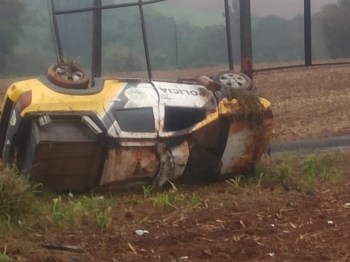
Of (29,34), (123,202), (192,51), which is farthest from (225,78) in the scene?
(29,34)

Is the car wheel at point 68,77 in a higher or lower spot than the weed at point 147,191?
higher

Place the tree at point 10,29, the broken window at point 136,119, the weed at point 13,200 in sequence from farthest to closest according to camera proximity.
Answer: the tree at point 10,29, the broken window at point 136,119, the weed at point 13,200

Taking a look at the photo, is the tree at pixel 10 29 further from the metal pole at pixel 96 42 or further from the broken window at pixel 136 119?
the broken window at pixel 136 119

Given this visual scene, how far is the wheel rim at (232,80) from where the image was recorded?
8.16 m

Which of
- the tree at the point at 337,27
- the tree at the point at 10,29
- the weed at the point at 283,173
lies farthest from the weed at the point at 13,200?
the tree at the point at 10,29

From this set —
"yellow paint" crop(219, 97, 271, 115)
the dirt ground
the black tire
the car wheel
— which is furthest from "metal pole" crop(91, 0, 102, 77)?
the dirt ground

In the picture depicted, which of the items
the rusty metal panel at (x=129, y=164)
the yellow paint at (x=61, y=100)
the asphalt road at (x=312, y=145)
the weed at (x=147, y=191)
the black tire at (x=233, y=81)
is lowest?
the asphalt road at (x=312, y=145)

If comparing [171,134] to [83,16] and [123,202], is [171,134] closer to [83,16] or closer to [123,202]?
[123,202]

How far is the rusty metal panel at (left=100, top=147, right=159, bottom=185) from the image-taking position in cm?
727

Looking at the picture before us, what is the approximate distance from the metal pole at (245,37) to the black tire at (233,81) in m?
4.27

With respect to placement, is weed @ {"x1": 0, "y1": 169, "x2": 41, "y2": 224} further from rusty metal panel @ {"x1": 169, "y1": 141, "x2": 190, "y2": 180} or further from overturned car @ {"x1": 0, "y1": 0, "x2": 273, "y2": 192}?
rusty metal panel @ {"x1": 169, "y1": 141, "x2": 190, "y2": 180}

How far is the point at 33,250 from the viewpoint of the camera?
5.21m

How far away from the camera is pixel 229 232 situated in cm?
568

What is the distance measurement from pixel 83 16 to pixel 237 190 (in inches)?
259
